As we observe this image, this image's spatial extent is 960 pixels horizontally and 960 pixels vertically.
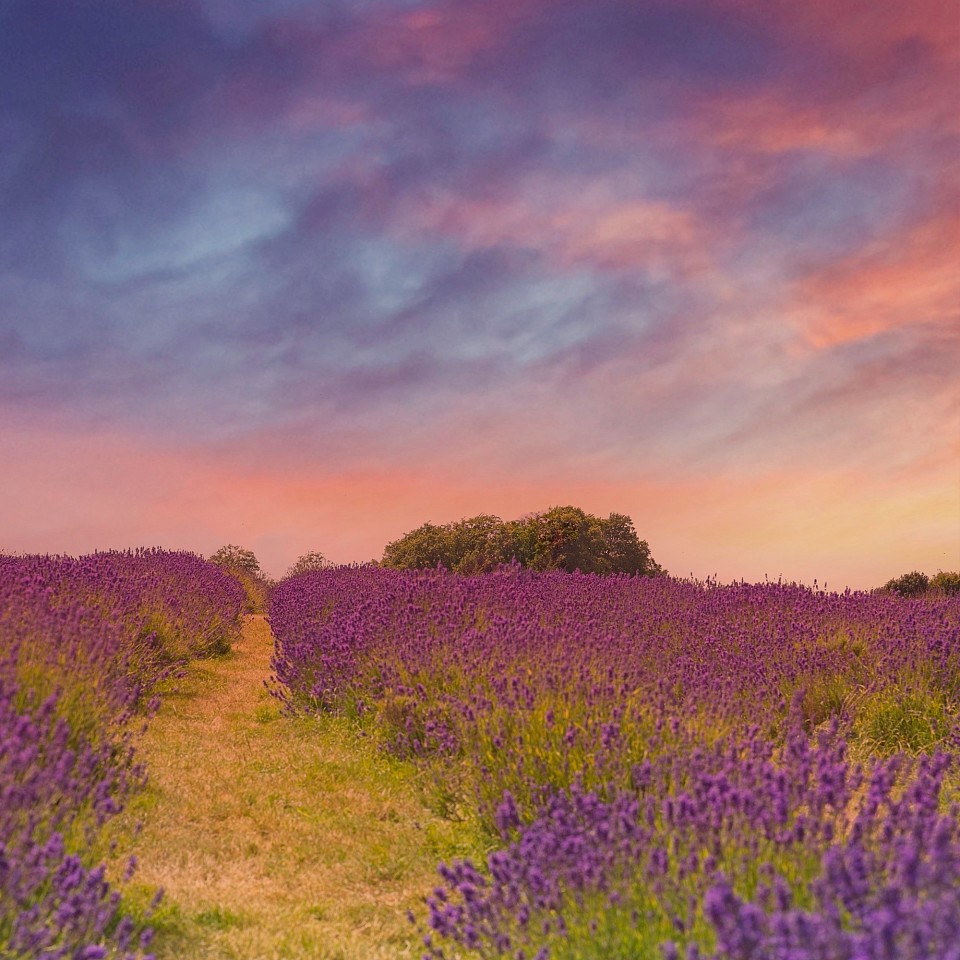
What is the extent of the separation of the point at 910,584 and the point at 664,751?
1531 cm

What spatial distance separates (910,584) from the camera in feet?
57.4

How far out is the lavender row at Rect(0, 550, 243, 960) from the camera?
292 cm

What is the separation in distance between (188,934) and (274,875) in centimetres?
80

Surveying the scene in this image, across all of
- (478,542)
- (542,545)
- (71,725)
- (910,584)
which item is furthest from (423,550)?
(71,725)

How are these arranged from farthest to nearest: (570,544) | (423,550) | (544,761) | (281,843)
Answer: (423,550), (570,544), (281,843), (544,761)

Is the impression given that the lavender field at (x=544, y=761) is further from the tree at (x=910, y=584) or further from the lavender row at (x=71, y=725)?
the tree at (x=910, y=584)

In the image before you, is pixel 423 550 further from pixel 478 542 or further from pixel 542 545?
pixel 542 545

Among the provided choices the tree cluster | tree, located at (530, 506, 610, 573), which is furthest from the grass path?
the tree cluster

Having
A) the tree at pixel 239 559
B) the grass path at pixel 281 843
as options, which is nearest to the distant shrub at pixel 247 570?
the tree at pixel 239 559

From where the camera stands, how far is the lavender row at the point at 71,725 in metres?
2.92

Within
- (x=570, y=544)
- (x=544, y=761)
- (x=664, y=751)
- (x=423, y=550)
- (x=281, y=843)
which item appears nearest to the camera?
(x=664, y=751)

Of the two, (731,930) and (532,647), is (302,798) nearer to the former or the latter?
(532,647)

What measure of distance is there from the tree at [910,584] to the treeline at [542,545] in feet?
15.5

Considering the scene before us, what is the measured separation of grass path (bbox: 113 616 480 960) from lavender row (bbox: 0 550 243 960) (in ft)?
0.87
